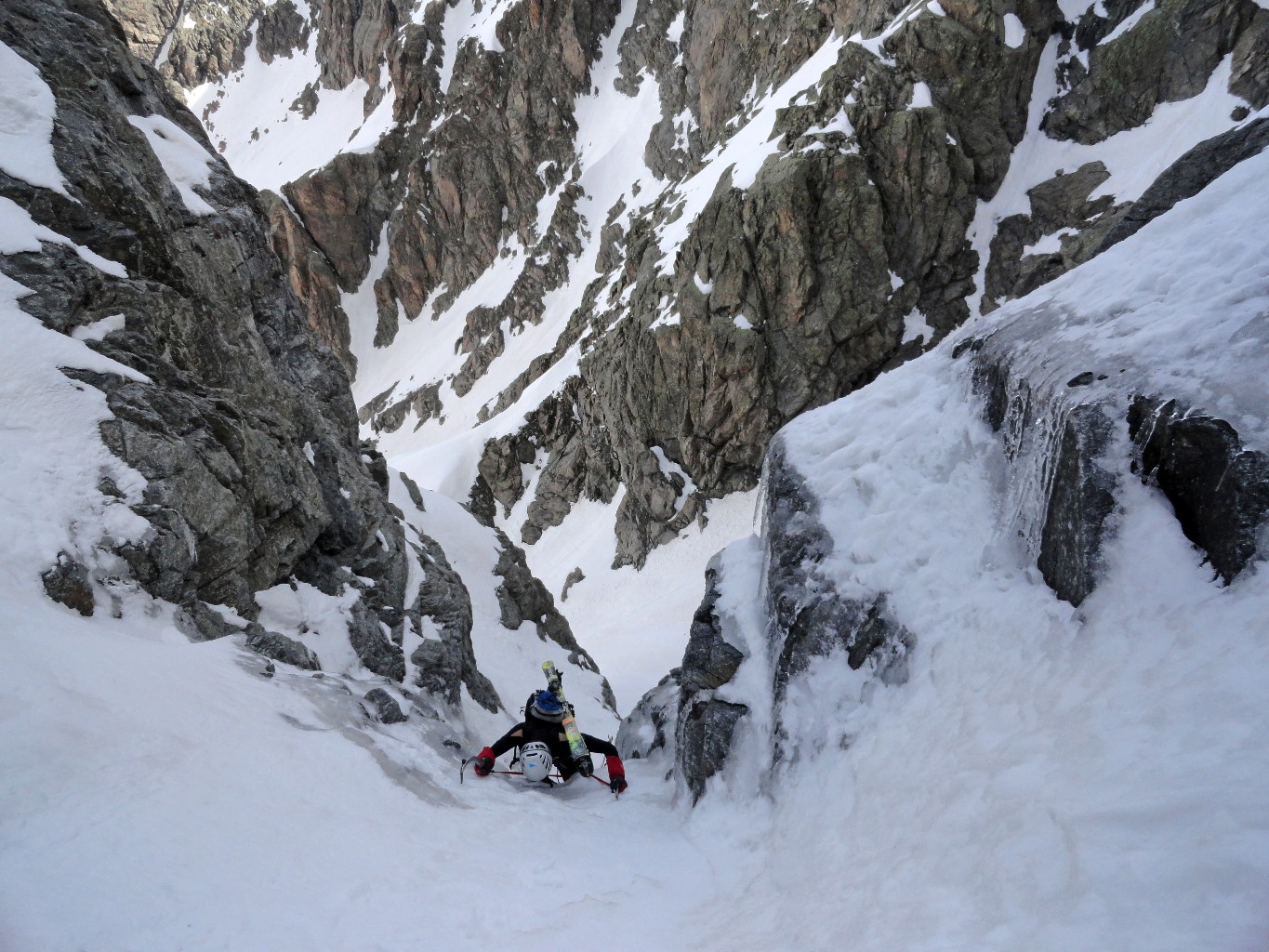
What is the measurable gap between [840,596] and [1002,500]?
1.80 m

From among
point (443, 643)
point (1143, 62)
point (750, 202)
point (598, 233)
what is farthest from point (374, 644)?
point (598, 233)

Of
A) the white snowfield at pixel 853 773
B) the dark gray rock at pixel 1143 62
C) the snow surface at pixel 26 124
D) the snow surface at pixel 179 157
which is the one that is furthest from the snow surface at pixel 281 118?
the white snowfield at pixel 853 773

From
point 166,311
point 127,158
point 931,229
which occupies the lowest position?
point 166,311

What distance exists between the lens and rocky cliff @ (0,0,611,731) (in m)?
9.59

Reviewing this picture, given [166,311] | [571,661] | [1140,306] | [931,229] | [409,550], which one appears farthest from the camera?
[931,229]

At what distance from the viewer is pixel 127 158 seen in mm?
12492

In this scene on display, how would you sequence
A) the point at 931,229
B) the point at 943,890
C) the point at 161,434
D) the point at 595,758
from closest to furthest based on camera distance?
the point at 943,890, the point at 161,434, the point at 595,758, the point at 931,229

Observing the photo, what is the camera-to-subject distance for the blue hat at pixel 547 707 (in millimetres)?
8914

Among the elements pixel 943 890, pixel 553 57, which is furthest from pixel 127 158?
pixel 553 57

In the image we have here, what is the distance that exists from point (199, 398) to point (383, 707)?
20.6ft

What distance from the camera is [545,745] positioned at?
341 inches

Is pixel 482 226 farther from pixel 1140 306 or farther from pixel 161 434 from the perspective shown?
pixel 1140 306

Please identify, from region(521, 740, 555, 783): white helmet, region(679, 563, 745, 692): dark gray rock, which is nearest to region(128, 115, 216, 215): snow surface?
region(521, 740, 555, 783): white helmet

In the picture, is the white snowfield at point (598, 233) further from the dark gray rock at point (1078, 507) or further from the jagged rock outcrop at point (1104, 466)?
the dark gray rock at point (1078, 507)
